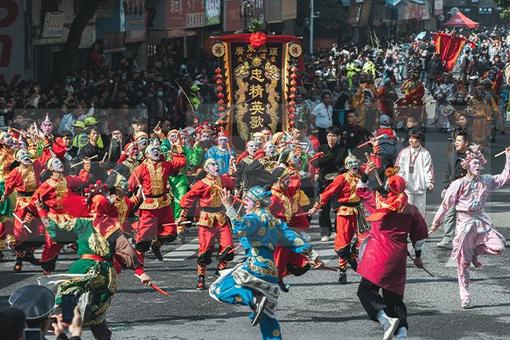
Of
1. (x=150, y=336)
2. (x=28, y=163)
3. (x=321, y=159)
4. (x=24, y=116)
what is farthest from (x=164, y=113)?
(x=150, y=336)

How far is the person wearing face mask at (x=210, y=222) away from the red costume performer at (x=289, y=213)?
2.01 feet

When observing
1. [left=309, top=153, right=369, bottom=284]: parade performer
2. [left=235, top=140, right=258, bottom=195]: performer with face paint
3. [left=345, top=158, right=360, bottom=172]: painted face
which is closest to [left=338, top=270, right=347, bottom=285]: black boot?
[left=309, top=153, right=369, bottom=284]: parade performer

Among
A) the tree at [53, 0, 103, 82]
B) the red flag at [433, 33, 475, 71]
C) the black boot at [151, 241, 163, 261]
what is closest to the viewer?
the black boot at [151, 241, 163, 261]

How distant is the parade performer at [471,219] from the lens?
45.5ft

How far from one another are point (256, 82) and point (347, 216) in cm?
889

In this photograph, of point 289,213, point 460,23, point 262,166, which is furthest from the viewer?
point 460,23

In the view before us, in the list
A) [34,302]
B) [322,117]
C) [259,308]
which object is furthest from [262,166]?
[322,117]

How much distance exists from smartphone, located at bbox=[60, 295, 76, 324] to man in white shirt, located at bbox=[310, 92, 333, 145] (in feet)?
55.4

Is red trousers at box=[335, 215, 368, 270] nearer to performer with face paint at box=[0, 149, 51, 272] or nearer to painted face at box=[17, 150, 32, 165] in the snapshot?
performer with face paint at box=[0, 149, 51, 272]

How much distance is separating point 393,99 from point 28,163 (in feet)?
51.5

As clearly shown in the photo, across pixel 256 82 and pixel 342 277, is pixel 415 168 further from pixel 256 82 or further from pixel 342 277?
pixel 256 82

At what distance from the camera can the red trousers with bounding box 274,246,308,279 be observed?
43.5 feet

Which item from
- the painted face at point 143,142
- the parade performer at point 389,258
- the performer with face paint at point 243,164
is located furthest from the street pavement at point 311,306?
the painted face at point 143,142

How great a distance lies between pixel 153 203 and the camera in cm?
1603
